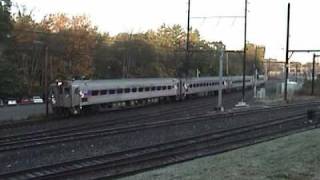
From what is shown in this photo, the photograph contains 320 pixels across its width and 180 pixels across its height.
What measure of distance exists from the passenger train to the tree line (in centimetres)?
452

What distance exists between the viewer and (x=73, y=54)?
7788 cm

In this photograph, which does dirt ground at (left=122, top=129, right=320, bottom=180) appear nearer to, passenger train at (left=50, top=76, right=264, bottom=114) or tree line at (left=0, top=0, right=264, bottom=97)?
passenger train at (left=50, top=76, right=264, bottom=114)

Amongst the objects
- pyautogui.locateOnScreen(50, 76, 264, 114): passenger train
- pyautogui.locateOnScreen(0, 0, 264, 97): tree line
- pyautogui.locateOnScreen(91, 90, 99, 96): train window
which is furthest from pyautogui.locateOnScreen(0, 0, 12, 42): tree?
pyautogui.locateOnScreen(91, 90, 99, 96): train window

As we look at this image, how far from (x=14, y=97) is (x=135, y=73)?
27.0m

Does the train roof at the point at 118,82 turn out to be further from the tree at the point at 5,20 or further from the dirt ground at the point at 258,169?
the dirt ground at the point at 258,169

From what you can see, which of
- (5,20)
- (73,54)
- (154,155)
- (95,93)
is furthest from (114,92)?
(73,54)

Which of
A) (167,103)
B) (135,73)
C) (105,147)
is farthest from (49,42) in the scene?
(105,147)

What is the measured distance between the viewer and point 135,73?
86500 mm

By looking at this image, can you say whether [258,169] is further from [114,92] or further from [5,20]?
[5,20]

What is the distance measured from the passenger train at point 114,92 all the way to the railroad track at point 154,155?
1334 cm

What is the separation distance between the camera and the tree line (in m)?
63.8

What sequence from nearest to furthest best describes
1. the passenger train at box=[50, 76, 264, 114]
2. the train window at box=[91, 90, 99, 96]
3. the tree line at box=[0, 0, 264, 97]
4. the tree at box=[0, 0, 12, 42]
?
the passenger train at box=[50, 76, 264, 114]
the train window at box=[91, 90, 99, 96]
the tree at box=[0, 0, 12, 42]
the tree line at box=[0, 0, 264, 97]

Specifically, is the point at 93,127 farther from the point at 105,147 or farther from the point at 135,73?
the point at 135,73

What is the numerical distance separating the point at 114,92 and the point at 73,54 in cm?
3537
